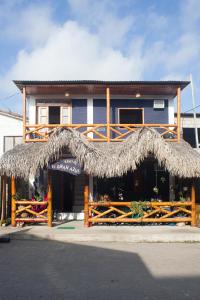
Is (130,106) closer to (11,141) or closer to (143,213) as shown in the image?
(143,213)

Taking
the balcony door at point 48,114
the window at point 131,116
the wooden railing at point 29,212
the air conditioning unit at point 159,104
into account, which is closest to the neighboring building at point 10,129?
the balcony door at point 48,114

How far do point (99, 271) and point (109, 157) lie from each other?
4.80 m

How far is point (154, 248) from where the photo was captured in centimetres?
871

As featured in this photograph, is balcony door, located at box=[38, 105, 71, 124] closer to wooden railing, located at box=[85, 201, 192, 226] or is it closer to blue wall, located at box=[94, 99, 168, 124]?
blue wall, located at box=[94, 99, 168, 124]

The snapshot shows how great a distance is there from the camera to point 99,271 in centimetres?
658

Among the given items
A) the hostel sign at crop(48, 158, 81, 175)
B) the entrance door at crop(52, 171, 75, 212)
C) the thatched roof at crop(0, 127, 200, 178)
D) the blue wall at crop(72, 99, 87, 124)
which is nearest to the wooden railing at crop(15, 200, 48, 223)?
the thatched roof at crop(0, 127, 200, 178)

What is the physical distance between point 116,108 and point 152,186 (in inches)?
155

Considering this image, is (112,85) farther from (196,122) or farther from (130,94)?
(196,122)

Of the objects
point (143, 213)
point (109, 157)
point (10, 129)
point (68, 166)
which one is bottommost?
point (143, 213)

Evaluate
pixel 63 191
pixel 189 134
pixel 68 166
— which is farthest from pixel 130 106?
pixel 189 134

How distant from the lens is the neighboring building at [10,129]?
1758 cm

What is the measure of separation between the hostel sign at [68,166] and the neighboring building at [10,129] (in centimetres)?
715

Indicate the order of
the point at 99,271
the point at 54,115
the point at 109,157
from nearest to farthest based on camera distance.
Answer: the point at 99,271 → the point at 109,157 → the point at 54,115

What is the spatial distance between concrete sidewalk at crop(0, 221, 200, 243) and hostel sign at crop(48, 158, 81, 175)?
1.97 m
